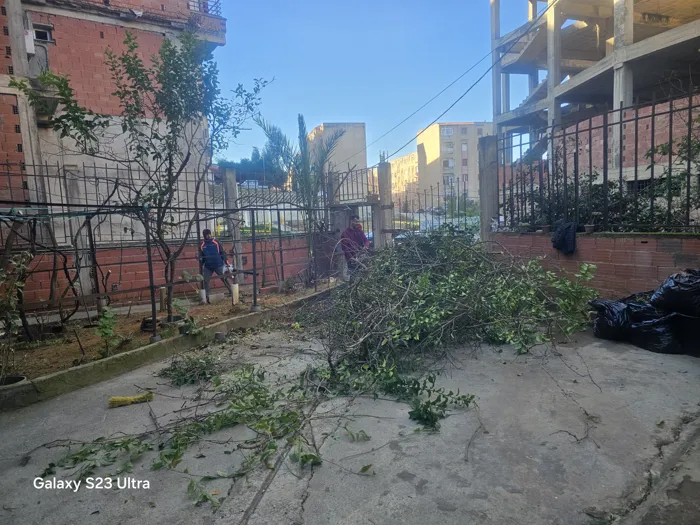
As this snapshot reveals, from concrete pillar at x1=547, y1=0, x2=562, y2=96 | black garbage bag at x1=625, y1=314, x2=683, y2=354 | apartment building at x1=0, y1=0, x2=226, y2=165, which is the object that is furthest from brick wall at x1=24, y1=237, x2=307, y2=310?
concrete pillar at x1=547, y1=0, x2=562, y2=96

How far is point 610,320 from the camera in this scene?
5.02m

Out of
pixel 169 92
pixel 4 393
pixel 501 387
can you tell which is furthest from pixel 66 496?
pixel 169 92

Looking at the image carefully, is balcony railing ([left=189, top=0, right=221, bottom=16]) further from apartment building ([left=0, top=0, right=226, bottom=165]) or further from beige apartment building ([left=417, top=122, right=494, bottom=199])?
beige apartment building ([left=417, top=122, right=494, bottom=199])

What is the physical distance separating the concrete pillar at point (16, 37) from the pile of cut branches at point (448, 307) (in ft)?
35.2

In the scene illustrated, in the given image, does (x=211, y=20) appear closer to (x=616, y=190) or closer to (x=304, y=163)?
(x=304, y=163)

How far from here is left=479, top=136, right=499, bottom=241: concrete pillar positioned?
26.9 feet

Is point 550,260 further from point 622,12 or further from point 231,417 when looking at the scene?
point 622,12

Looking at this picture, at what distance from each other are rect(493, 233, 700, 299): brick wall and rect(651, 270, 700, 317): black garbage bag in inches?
30.6

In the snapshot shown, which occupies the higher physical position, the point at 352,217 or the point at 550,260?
the point at 352,217

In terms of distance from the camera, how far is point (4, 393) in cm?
402

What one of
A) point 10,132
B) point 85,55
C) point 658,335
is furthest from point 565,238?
point 85,55

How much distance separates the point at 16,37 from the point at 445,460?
13.6 m

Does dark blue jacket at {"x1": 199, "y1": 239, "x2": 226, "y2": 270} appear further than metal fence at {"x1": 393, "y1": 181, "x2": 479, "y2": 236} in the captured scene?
No

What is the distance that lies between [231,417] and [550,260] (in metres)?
5.31
